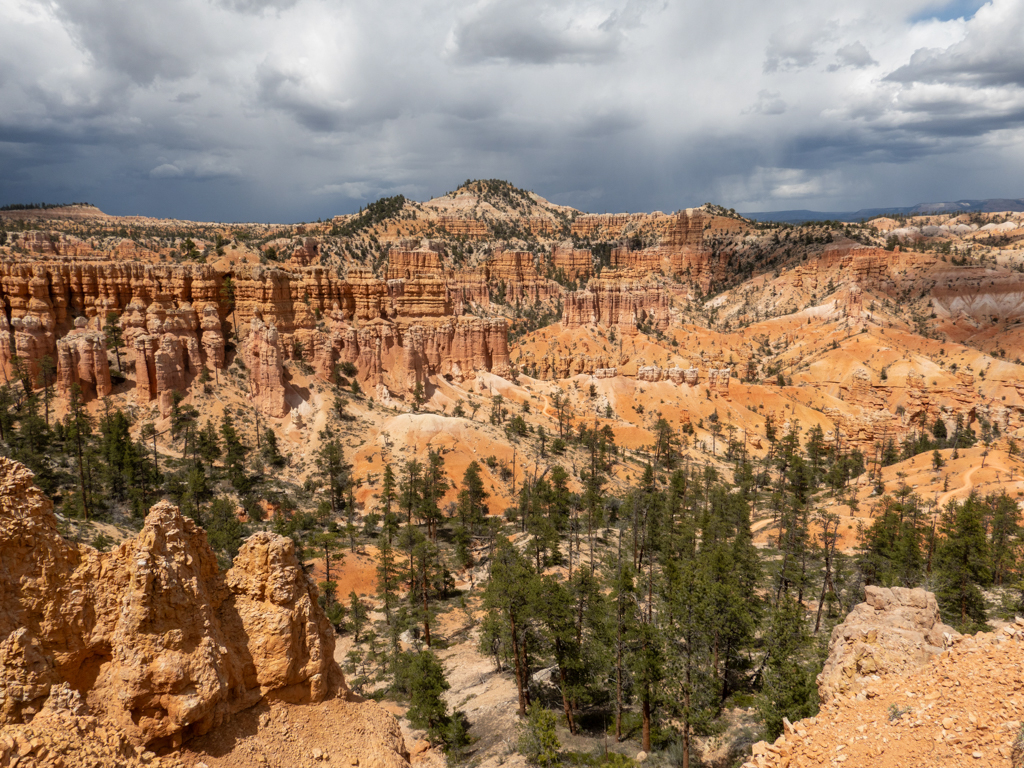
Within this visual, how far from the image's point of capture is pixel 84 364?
51.8 metres

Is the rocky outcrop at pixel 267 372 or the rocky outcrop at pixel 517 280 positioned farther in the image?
the rocky outcrop at pixel 517 280

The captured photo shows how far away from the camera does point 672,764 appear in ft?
72.5

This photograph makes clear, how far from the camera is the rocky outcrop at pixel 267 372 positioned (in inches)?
2259

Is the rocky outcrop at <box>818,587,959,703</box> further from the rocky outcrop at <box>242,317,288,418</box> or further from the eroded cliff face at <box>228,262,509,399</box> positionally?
the eroded cliff face at <box>228,262,509,399</box>

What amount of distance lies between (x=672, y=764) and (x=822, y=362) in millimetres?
103160

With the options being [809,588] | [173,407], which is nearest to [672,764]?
[809,588]

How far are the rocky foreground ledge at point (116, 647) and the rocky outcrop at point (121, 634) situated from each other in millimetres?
18

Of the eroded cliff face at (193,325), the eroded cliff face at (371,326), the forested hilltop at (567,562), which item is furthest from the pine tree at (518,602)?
the eroded cliff face at (371,326)

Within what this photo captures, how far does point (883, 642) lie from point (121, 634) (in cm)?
1797

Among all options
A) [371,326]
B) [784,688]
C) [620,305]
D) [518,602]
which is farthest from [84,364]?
[620,305]

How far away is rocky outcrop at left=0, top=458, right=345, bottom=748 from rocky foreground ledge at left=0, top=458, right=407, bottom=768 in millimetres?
18

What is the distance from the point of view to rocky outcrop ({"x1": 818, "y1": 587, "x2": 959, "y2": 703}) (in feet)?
49.7

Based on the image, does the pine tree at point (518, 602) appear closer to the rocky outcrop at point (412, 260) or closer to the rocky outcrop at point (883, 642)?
the rocky outcrop at point (883, 642)

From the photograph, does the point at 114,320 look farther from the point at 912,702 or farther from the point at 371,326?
the point at 912,702
